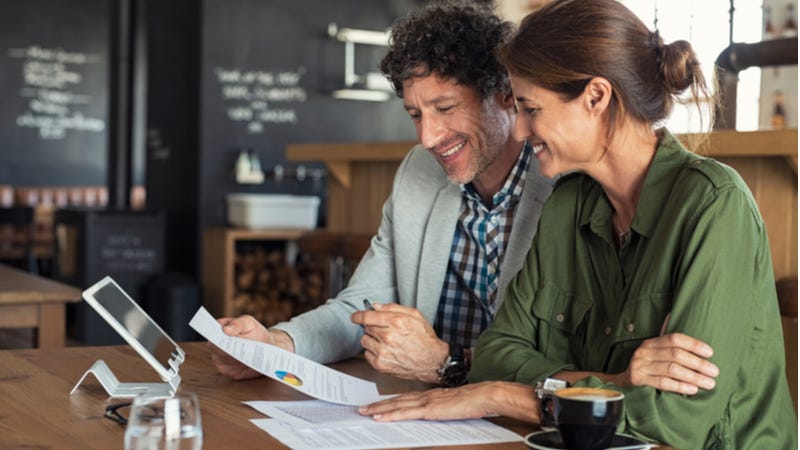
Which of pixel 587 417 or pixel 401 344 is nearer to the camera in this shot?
pixel 587 417

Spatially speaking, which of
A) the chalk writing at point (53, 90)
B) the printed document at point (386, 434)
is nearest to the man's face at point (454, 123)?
the printed document at point (386, 434)

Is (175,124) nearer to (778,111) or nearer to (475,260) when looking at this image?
Result: (778,111)

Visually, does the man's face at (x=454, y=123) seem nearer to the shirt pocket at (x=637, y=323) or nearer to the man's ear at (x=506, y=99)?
the man's ear at (x=506, y=99)

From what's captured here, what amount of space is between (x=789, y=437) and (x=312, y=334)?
88 cm

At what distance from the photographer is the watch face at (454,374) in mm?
1868

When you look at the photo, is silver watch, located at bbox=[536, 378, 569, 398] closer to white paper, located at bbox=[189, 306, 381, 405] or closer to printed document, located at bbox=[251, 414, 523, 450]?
printed document, located at bbox=[251, 414, 523, 450]

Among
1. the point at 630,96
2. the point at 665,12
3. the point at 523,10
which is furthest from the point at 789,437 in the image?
the point at 523,10

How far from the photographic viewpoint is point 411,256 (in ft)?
7.38

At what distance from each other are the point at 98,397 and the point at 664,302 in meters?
0.85

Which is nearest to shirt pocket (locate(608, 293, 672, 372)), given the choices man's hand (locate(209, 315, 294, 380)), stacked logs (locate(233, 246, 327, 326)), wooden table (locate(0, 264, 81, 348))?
man's hand (locate(209, 315, 294, 380))

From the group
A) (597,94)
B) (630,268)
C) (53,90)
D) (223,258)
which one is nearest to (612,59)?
(597,94)

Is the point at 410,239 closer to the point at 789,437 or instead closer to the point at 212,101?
the point at 789,437

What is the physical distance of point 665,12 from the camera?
6.64 m

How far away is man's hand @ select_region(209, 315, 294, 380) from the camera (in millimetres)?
1801
